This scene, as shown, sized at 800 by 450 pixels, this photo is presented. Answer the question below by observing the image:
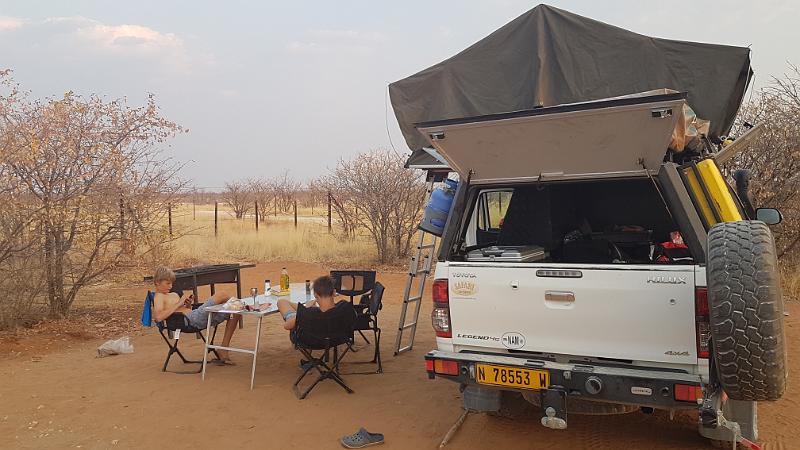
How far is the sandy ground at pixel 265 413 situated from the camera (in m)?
4.53

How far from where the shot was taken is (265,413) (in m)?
5.26

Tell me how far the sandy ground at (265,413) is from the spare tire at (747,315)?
129cm

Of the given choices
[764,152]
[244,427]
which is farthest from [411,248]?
[244,427]

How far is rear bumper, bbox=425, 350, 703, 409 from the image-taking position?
3355mm

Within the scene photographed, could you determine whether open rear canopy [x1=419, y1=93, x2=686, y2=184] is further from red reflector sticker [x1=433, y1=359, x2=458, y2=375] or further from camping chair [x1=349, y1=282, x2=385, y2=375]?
camping chair [x1=349, y1=282, x2=385, y2=375]

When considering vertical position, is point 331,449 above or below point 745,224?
below

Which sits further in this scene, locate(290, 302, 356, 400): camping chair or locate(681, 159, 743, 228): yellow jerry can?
locate(290, 302, 356, 400): camping chair

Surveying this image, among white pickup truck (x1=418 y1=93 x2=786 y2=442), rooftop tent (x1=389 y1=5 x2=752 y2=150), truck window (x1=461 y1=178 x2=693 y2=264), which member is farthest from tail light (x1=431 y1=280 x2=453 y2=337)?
rooftop tent (x1=389 y1=5 x2=752 y2=150)

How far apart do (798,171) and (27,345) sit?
41.4 ft

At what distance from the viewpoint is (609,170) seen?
3.99 metres

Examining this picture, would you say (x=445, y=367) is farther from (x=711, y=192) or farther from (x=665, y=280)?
(x=711, y=192)

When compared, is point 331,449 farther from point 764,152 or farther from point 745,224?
point 764,152

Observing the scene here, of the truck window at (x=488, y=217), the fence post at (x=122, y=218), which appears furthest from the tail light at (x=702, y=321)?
the fence post at (x=122, y=218)

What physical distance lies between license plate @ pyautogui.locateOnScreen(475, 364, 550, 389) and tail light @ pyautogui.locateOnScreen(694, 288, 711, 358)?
0.86 meters
